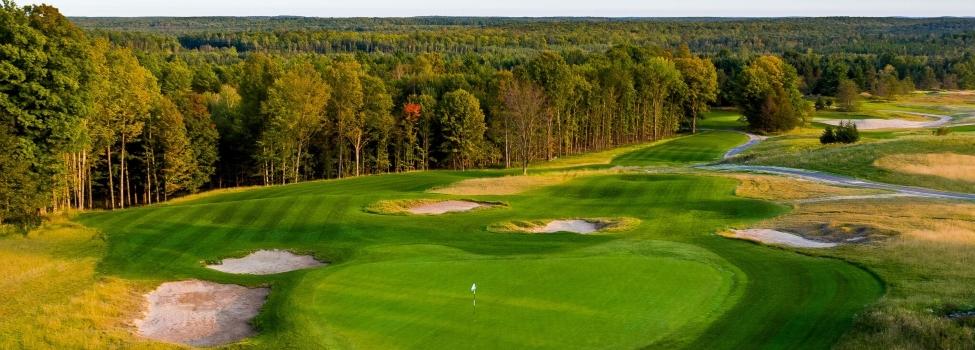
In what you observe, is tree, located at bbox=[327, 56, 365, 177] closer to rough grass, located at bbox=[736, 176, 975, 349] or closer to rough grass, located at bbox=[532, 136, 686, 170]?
rough grass, located at bbox=[532, 136, 686, 170]

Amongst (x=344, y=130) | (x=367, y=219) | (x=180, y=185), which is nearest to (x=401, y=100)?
(x=344, y=130)

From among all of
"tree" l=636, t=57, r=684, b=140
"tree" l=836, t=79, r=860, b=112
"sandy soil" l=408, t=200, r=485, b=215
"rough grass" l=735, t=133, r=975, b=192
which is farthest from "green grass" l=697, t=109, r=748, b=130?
"sandy soil" l=408, t=200, r=485, b=215

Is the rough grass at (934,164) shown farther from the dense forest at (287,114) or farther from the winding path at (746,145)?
the dense forest at (287,114)

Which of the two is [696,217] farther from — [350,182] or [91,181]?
[91,181]

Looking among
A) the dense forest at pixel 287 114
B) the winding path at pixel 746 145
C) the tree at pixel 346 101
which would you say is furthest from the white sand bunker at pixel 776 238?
the winding path at pixel 746 145

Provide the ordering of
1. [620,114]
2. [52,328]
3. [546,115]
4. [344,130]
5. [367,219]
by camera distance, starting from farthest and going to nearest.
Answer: [620,114] < [546,115] < [344,130] < [367,219] < [52,328]

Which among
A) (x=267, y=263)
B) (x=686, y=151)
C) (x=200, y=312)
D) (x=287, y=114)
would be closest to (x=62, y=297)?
(x=200, y=312)

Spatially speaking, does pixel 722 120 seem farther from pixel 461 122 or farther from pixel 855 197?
pixel 855 197
